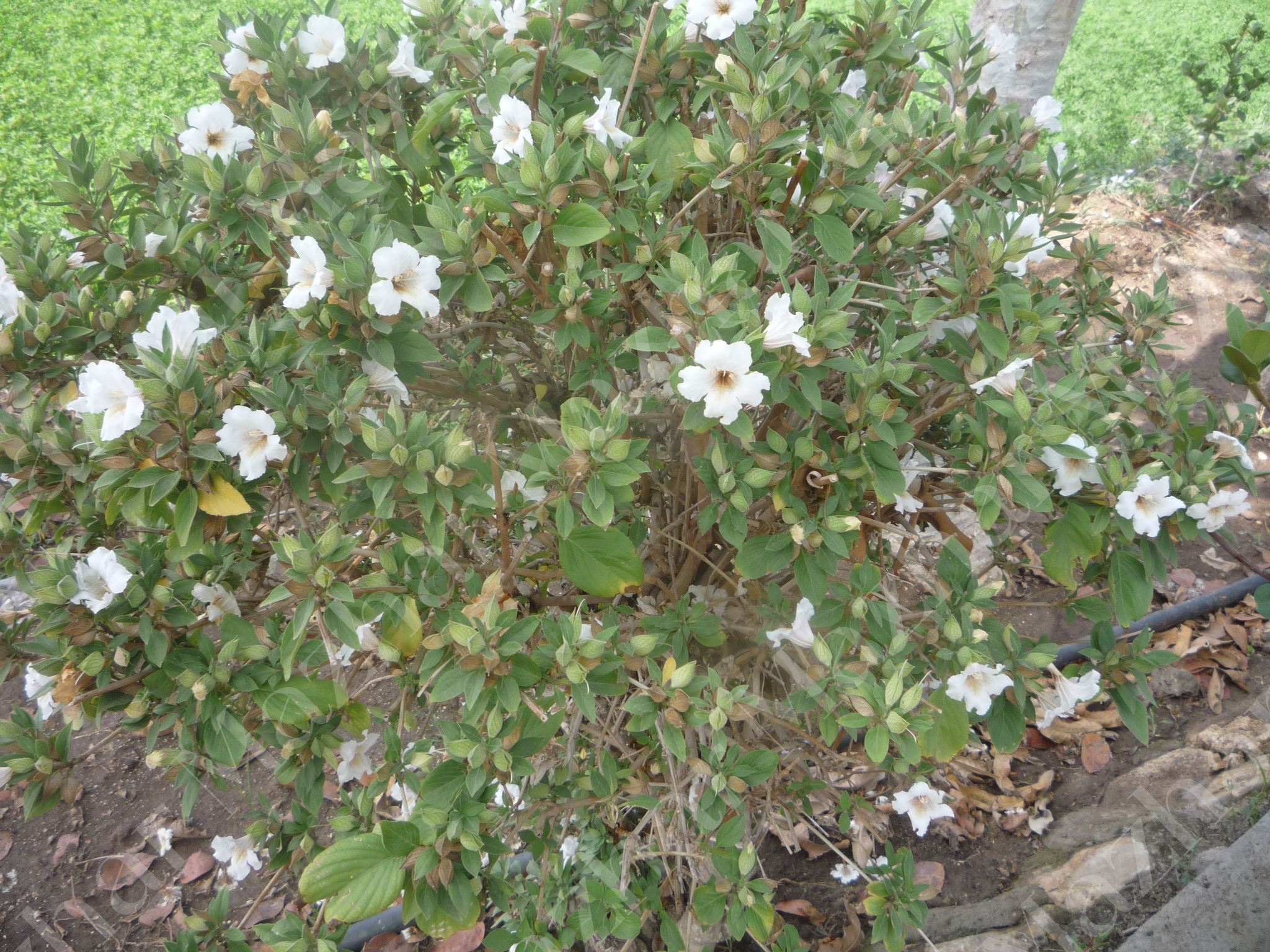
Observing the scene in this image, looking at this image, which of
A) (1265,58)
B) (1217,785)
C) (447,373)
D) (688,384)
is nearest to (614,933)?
(688,384)

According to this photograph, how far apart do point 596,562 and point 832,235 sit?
63cm

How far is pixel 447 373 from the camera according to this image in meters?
1.69

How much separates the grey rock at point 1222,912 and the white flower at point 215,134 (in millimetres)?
2182

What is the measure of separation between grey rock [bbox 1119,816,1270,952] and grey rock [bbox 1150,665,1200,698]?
1.11 meters

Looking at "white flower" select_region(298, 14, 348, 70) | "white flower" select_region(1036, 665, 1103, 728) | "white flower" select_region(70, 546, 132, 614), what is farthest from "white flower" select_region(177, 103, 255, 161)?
"white flower" select_region(1036, 665, 1103, 728)

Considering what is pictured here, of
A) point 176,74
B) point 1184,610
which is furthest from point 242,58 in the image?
point 176,74

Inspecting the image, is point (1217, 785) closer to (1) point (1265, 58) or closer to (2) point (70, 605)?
(2) point (70, 605)

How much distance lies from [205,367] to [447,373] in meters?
0.56

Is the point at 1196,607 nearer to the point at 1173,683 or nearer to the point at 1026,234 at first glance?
the point at 1173,683

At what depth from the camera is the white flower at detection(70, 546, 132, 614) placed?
3.73ft

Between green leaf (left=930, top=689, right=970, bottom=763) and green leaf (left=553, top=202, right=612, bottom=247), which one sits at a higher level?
green leaf (left=553, top=202, right=612, bottom=247)

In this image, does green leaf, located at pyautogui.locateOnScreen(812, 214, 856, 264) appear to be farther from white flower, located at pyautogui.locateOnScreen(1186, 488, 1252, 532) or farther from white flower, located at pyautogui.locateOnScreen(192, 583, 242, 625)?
white flower, located at pyautogui.locateOnScreen(192, 583, 242, 625)

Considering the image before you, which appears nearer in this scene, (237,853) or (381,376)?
(381,376)

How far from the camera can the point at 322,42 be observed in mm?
1482
